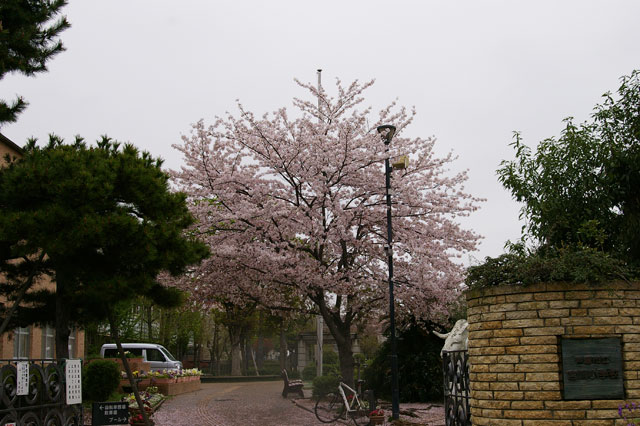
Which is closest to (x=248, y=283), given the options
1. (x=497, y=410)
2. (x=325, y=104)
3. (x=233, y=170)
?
(x=233, y=170)

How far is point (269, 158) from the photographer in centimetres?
1681

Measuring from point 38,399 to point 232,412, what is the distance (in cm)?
910

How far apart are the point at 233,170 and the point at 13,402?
10079mm

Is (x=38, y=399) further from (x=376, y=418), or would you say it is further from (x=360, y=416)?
(x=360, y=416)

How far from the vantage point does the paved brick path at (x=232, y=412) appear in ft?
49.8

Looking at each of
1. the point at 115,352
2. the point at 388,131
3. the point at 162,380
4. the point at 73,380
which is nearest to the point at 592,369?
the point at 73,380

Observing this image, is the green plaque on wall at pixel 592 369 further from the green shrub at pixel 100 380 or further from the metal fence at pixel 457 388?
the green shrub at pixel 100 380

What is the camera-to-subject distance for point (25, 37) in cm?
1166

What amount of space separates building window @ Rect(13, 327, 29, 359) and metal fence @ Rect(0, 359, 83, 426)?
9.57 metres

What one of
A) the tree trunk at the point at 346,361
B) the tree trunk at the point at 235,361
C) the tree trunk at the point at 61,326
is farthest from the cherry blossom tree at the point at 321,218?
the tree trunk at the point at 235,361

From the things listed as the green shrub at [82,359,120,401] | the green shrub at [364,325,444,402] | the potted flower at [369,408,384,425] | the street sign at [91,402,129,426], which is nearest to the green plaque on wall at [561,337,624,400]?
the street sign at [91,402,129,426]

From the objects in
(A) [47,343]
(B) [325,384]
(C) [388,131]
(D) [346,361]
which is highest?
(C) [388,131]

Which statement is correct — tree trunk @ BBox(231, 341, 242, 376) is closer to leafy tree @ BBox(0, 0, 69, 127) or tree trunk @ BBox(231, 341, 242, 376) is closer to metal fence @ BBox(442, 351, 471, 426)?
leafy tree @ BBox(0, 0, 69, 127)

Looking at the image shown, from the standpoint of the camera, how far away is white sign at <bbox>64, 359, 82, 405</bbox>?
30.3ft
